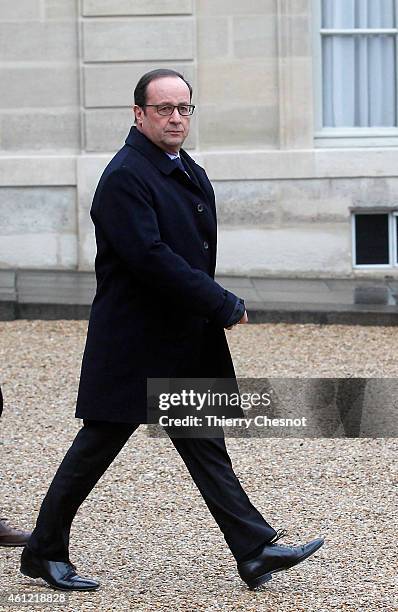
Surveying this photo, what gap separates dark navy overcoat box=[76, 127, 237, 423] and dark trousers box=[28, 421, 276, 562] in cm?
10

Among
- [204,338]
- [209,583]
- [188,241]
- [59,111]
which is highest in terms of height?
[59,111]

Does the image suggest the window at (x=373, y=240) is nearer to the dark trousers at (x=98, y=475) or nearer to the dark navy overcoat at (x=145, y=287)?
the dark navy overcoat at (x=145, y=287)

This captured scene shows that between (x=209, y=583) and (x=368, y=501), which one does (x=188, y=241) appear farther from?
(x=368, y=501)

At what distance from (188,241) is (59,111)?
Result: 7.79m

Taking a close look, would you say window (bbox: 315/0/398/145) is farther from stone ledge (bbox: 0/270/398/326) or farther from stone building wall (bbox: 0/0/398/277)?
stone ledge (bbox: 0/270/398/326)

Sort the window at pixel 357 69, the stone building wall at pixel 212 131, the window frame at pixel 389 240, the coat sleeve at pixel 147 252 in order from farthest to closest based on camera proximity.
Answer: the window at pixel 357 69 < the window frame at pixel 389 240 < the stone building wall at pixel 212 131 < the coat sleeve at pixel 147 252

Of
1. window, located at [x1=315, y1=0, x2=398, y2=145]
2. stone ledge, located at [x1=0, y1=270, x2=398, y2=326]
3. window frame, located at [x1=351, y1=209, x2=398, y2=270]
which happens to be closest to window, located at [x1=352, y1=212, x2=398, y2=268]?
window frame, located at [x1=351, y1=209, x2=398, y2=270]

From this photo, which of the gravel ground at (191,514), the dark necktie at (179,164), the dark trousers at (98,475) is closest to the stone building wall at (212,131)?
the gravel ground at (191,514)

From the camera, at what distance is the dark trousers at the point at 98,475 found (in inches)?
182

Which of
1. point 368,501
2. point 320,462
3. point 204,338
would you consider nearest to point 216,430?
point 204,338

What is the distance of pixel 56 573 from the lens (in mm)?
4637

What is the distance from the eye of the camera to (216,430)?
4.70 meters

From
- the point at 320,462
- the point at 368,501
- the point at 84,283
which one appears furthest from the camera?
the point at 84,283

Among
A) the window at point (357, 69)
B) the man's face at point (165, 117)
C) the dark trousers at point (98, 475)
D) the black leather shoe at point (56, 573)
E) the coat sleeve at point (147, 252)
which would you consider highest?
the window at point (357, 69)
